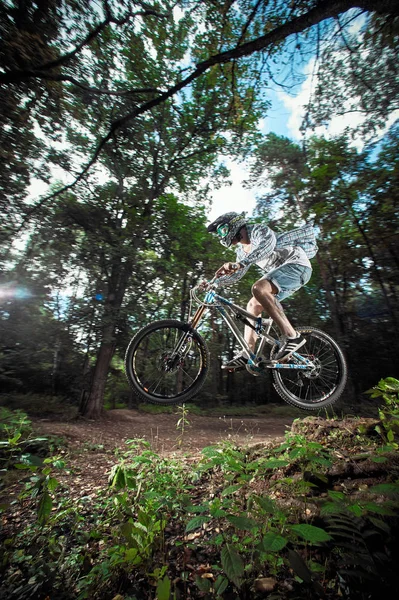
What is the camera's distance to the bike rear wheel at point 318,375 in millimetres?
3723

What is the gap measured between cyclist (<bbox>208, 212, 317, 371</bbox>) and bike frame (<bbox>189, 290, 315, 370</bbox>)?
0.12 m

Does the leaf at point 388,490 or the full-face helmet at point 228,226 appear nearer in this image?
the leaf at point 388,490

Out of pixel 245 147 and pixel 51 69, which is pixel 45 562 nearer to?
pixel 51 69

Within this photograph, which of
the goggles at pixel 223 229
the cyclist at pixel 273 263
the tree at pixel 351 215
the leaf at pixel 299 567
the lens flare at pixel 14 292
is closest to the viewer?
the leaf at pixel 299 567

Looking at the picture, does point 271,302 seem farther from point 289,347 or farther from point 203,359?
point 203,359

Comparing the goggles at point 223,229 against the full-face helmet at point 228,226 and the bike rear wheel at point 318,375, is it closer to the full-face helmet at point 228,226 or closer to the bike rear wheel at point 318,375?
the full-face helmet at point 228,226

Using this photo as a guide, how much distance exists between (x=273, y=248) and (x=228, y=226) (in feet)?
2.33

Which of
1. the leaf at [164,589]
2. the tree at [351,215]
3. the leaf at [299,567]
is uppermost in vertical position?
the tree at [351,215]

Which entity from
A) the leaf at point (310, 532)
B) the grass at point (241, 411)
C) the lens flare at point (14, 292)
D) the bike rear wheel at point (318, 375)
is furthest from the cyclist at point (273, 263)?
the grass at point (241, 411)

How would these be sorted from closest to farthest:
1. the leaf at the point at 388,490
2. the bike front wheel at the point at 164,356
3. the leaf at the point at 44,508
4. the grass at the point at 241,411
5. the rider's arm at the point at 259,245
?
1. the leaf at the point at 388,490
2. the leaf at the point at 44,508
3. the bike front wheel at the point at 164,356
4. the rider's arm at the point at 259,245
5. the grass at the point at 241,411

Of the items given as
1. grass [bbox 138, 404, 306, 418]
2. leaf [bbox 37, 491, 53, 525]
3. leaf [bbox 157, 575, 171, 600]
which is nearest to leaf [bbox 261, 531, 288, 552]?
leaf [bbox 157, 575, 171, 600]

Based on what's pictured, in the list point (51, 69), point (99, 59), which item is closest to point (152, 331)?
point (51, 69)

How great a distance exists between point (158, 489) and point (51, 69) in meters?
5.44

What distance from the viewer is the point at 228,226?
3.54m
